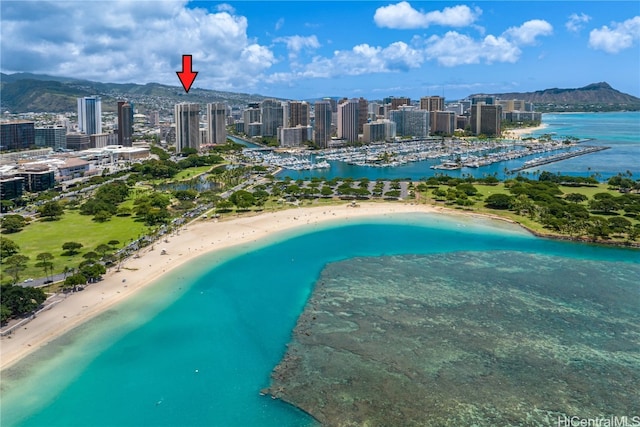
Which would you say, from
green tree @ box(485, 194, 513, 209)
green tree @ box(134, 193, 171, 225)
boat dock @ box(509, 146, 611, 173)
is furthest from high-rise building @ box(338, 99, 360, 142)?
green tree @ box(134, 193, 171, 225)

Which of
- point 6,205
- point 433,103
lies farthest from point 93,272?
point 433,103

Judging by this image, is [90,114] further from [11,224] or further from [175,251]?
[175,251]

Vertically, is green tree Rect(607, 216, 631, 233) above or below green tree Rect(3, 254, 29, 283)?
above

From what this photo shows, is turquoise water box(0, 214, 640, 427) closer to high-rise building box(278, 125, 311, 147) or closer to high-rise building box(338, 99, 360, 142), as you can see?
high-rise building box(278, 125, 311, 147)

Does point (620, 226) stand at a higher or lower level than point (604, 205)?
lower

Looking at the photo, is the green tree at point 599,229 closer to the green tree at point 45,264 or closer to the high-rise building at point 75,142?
the green tree at point 45,264

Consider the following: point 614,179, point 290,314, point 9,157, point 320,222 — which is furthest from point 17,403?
point 9,157

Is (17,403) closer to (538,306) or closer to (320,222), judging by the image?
(538,306)
